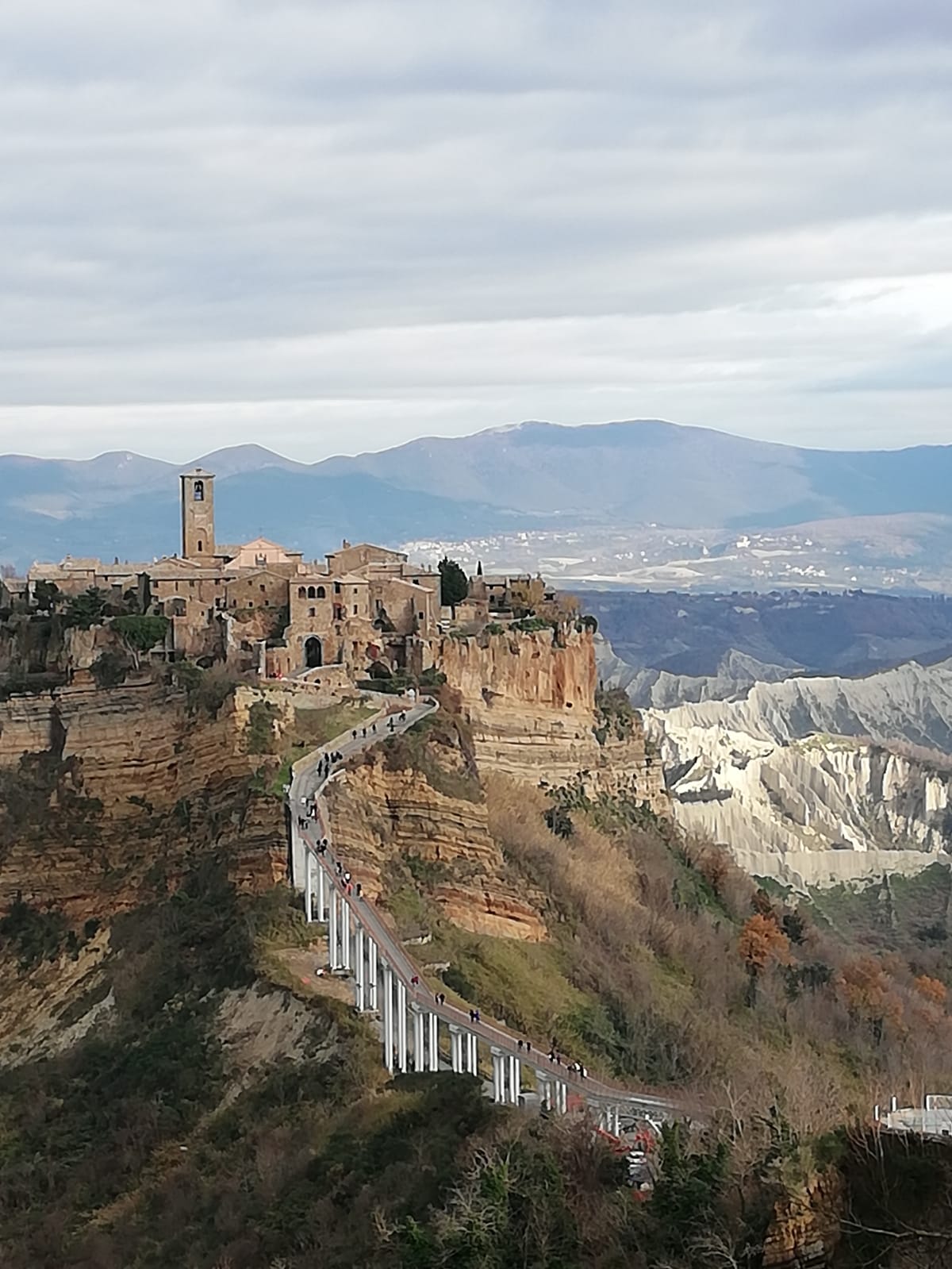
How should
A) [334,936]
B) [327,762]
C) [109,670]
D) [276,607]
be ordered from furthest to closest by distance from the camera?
[276,607] < [109,670] < [327,762] < [334,936]

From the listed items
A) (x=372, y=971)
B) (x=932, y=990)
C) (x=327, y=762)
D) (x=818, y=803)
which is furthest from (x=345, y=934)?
(x=818, y=803)

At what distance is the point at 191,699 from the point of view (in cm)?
5253

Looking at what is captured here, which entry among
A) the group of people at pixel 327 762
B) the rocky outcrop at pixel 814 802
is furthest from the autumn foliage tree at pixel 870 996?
the rocky outcrop at pixel 814 802

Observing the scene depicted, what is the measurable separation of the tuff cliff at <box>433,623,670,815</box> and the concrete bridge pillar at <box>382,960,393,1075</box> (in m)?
23.0

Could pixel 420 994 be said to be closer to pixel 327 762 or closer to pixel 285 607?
pixel 327 762

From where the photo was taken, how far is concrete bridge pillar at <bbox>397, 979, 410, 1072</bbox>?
36.2m

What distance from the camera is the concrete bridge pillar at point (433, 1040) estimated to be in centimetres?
3609

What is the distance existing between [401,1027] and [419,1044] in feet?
1.82

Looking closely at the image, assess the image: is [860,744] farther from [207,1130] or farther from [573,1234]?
[573,1234]

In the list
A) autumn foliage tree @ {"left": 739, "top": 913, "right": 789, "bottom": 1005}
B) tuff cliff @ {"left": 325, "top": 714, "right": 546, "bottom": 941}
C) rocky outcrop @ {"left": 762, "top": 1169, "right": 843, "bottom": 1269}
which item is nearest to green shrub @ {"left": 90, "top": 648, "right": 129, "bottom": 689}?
tuff cliff @ {"left": 325, "top": 714, "right": 546, "bottom": 941}

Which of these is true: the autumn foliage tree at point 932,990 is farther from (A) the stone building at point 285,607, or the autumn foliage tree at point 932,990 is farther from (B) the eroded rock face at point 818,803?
(B) the eroded rock face at point 818,803

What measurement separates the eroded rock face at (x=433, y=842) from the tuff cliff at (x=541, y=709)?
11525 mm

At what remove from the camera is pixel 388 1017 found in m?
36.8

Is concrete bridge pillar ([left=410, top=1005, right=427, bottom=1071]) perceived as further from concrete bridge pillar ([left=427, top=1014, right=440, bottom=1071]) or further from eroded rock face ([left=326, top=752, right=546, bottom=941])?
eroded rock face ([left=326, top=752, right=546, bottom=941])
